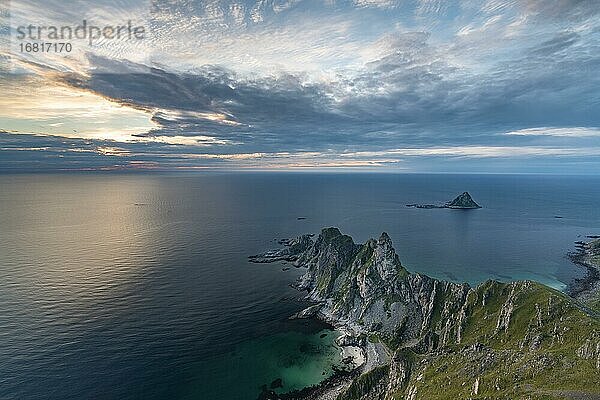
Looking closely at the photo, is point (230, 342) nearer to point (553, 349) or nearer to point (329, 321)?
point (329, 321)

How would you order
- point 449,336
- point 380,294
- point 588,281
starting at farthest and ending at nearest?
point 588,281 → point 380,294 → point 449,336

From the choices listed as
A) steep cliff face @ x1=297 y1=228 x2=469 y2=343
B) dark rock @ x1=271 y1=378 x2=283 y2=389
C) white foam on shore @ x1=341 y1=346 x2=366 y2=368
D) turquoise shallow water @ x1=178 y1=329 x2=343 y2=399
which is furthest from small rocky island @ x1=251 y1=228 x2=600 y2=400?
turquoise shallow water @ x1=178 y1=329 x2=343 y2=399

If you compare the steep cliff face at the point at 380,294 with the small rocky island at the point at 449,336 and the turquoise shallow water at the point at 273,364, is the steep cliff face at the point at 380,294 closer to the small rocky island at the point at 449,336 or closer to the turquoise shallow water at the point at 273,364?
the small rocky island at the point at 449,336

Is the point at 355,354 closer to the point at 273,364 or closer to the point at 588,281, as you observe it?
the point at 273,364

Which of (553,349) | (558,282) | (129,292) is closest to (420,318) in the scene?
(553,349)

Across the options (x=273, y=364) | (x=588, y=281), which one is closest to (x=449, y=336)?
(x=273, y=364)

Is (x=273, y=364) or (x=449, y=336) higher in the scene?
(x=449, y=336)

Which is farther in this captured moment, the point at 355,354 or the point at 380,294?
the point at 380,294

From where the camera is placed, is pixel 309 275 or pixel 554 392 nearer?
pixel 554 392

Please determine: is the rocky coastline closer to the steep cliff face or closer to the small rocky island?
the small rocky island
